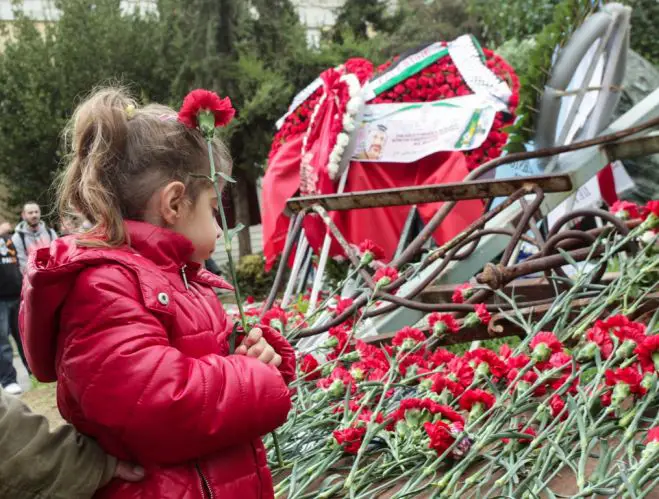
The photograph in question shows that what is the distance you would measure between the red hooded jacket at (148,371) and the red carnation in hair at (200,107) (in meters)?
0.20

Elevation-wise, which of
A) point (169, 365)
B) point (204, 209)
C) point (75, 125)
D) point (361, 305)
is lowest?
point (361, 305)

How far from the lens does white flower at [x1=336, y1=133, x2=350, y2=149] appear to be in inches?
241

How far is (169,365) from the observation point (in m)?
1.22

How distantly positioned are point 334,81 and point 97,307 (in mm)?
5330

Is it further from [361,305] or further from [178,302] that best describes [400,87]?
[178,302]

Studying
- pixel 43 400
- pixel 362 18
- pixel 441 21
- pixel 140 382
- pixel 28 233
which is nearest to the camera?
pixel 140 382

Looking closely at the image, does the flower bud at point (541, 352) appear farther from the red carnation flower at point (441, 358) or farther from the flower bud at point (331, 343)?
the flower bud at point (331, 343)

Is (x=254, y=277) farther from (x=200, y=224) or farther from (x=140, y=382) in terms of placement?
(x=140, y=382)

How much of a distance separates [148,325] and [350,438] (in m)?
0.68

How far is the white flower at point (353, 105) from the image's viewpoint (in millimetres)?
6195

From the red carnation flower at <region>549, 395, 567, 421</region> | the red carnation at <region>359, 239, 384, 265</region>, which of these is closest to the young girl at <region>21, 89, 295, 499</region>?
the red carnation flower at <region>549, 395, 567, 421</region>

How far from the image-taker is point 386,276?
2568mm

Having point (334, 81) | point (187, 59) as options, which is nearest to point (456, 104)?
point (334, 81)

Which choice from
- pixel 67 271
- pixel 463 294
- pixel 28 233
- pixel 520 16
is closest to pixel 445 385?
pixel 463 294
